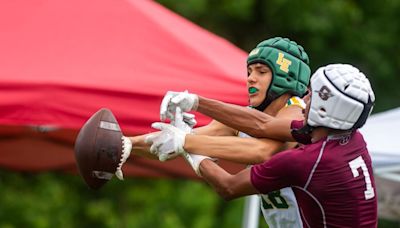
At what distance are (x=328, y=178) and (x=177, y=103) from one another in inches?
32.6

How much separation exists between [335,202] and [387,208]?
455cm

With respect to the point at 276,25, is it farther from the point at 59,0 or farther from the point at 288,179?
the point at 288,179

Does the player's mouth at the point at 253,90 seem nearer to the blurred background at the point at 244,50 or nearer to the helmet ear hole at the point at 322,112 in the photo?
the helmet ear hole at the point at 322,112

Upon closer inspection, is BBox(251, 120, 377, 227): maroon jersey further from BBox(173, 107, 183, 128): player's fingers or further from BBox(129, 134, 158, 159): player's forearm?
BBox(129, 134, 158, 159): player's forearm

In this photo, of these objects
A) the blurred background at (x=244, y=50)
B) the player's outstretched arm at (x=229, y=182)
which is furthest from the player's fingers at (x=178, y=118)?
the blurred background at (x=244, y=50)

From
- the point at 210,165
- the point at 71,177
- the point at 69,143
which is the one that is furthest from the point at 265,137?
the point at 71,177

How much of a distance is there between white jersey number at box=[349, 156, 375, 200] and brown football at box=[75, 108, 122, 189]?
112 cm

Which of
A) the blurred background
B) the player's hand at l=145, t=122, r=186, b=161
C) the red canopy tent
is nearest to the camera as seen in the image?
the player's hand at l=145, t=122, r=186, b=161

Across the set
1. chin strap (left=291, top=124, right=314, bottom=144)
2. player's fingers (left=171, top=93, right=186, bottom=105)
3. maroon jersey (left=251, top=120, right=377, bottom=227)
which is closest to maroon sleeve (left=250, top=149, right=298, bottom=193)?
maroon jersey (left=251, top=120, right=377, bottom=227)

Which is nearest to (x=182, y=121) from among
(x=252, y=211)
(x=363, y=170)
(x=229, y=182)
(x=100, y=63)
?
(x=229, y=182)

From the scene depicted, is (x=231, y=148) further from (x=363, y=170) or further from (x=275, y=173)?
(x=363, y=170)

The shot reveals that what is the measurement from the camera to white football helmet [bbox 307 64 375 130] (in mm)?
5938

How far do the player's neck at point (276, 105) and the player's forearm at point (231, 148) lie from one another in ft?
1.08

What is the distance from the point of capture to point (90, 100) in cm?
780
